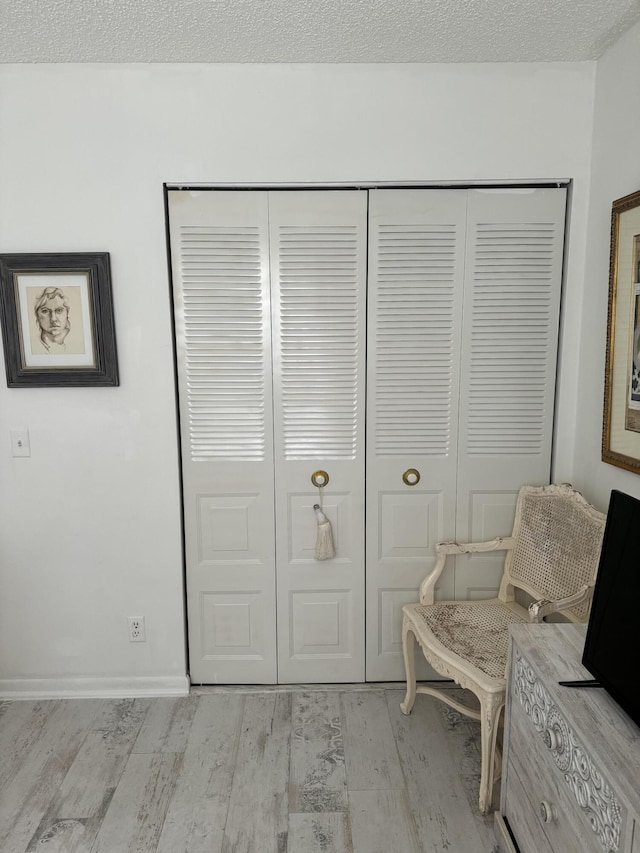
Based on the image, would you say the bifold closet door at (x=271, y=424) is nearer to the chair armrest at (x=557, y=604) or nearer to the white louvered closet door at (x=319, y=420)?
the white louvered closet door at (x=319, y=420)

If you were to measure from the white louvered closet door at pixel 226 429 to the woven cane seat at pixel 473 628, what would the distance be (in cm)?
71

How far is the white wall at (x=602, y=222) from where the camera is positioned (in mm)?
1979

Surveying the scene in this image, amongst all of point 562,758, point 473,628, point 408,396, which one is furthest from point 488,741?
point 408,396

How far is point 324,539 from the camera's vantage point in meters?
2.43

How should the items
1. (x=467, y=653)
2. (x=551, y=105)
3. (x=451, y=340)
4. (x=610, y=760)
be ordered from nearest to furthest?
(x=610, y=760) → (x=467, y=653) → (x=551, y=105) → (x=451, y=340)

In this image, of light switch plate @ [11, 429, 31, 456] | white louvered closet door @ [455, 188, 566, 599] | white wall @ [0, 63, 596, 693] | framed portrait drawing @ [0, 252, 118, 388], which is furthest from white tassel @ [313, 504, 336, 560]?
light switch plate @ [11, 429, 31, 456]

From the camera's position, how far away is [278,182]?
2275mm

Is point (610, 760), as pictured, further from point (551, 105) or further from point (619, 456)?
point (551, 105)

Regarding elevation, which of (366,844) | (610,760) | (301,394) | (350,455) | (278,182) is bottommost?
(366,844)

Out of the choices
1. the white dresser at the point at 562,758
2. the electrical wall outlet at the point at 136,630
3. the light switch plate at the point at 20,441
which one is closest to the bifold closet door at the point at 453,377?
the white dresser at the point at 562,758

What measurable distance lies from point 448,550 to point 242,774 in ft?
3.78

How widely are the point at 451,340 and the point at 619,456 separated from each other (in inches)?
31.0

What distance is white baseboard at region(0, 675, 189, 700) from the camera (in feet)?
8.32

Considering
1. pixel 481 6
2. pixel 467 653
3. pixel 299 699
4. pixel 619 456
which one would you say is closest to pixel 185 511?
pixel 299 699
